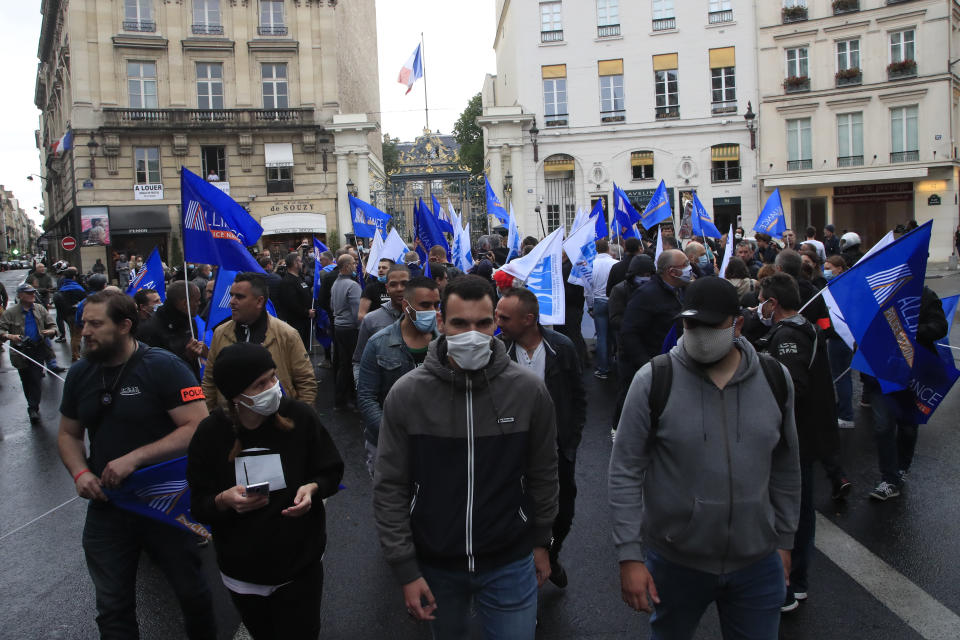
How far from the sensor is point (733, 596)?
284cm

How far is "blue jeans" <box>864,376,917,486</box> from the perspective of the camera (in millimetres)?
5629

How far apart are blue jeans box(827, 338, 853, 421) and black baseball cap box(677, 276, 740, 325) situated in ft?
18.2

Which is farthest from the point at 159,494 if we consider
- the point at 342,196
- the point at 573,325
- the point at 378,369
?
the point at 342,196

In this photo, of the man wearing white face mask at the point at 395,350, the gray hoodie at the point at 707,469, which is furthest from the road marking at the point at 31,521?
the gray hoodie at the point at 707,469

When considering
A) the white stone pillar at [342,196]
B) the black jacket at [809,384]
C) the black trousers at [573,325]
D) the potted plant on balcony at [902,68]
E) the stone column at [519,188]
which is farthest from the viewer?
the white stone pillar at [342,196]

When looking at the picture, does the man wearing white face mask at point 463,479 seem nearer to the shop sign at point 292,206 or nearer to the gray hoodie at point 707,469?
the gray hoodie at point 707,469

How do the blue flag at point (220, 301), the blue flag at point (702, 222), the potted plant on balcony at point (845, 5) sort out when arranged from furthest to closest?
the potted plant on balcony at point (845, 5), the blue flag at point (702, 222), the blue flag at point (220, 301)

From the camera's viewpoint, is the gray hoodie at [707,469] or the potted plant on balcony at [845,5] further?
the potted plant on balcony at [845,5]

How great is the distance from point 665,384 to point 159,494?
2.33 metres

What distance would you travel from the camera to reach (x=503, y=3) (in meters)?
37.3

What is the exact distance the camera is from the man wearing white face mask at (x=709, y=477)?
9.04 feet

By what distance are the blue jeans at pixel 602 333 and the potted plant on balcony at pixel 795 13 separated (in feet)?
89.4

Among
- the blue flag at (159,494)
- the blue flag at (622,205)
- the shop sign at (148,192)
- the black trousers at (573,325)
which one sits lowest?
the blue flag at (159,494)

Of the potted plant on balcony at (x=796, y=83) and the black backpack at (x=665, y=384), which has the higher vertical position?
the potted plant on balcony at (x=796, y=83)
